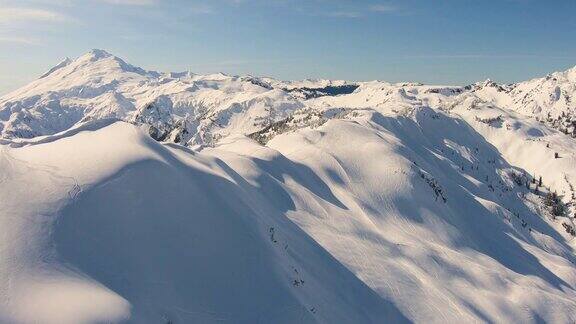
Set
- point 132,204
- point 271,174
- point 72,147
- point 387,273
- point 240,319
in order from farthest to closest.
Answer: point 271,174, point 387,273, point 72,147, point 132,204, point 240,319

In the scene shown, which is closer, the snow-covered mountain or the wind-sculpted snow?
→ the wind-sculpted snow

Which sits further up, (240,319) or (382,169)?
(240,319)

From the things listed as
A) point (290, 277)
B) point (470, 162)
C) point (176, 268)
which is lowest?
point (470, 162)

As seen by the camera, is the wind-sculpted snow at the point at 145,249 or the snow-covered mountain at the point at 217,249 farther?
the snow-covered mountain at the point at 217,249

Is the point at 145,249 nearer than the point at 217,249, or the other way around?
the point at 145,249

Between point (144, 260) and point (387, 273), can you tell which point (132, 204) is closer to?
point (144, 260)

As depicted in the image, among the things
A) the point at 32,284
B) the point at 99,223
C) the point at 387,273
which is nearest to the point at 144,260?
the point at 99,223

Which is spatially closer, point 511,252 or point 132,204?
point 132,204

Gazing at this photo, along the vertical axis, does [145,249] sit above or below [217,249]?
above

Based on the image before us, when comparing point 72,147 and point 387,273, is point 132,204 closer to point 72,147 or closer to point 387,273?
point 72,147

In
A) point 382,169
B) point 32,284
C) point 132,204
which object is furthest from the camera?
point 382,169
